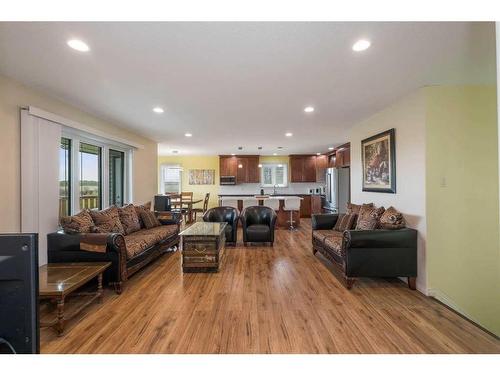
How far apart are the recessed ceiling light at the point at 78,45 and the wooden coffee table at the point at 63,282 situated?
2.04m

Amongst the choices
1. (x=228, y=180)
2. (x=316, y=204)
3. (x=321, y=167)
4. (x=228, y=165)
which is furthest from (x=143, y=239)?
(x=321, y=167)

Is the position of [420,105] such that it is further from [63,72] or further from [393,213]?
[63,72]

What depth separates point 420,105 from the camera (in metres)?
2.91

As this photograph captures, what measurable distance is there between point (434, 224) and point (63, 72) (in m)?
4.41

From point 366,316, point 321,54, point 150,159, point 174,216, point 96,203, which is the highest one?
point 321,54

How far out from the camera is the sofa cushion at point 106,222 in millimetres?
3320

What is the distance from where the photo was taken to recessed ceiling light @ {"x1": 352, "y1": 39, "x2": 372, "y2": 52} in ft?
6.25

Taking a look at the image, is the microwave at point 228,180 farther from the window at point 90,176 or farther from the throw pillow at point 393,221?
the throw pillow at point 393,221

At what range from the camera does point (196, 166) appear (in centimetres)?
918

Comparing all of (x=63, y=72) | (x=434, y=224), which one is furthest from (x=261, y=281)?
(x=63, y=72)

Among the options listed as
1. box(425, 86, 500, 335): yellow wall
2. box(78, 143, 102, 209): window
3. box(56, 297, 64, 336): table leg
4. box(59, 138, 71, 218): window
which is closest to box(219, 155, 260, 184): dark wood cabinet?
box(78, 143, 102, 209): window

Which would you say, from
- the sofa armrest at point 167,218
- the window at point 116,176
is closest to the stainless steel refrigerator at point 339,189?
the sofa armrest at point 167,218

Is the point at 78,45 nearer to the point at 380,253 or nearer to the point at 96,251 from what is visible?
the point at 96,251

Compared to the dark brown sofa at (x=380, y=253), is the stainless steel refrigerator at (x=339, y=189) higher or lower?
higher
